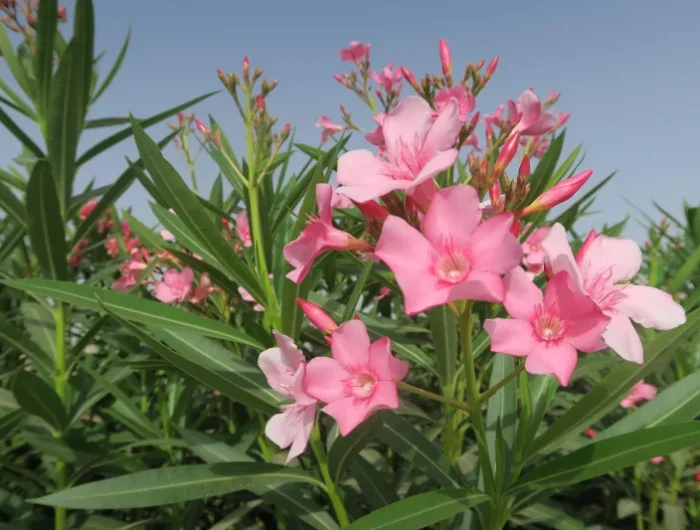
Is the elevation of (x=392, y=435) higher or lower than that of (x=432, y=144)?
lower

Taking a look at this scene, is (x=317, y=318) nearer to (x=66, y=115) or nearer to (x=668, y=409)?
(x=668, y=409)

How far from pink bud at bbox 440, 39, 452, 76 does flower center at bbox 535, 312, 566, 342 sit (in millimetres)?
860

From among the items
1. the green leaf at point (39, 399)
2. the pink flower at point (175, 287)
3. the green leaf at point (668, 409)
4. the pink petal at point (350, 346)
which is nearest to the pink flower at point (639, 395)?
the green leaf at point (668, 409)

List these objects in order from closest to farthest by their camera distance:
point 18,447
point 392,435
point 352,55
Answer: point 392,435, point 18,447, point 352,55

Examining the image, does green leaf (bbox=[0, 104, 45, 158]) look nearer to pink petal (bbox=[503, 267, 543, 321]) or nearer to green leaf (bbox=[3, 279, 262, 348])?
green leaf (bbox=[3, 279, 262, 348])

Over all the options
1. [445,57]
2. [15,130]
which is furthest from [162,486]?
[445,57]

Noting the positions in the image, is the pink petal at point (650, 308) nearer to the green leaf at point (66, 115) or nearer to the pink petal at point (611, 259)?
the pink petal at point (611, 259)

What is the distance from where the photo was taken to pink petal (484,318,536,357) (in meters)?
0.67

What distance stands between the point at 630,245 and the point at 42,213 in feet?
3.93

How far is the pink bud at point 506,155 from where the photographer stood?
800 millimetres

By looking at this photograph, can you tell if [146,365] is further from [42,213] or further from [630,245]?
[630,245]

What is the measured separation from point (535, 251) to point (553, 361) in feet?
2.98

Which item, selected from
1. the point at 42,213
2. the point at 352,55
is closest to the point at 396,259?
the point at 42,213

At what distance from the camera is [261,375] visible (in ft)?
3.63
